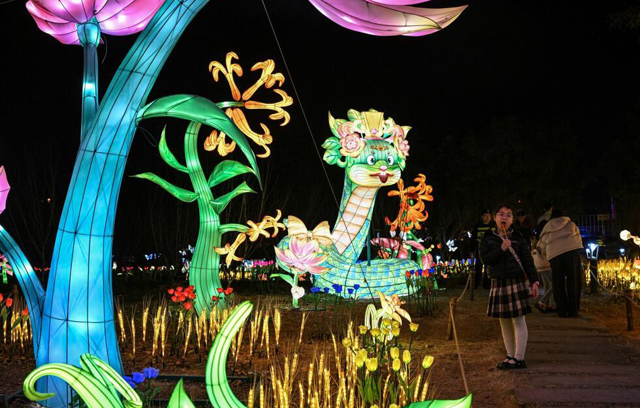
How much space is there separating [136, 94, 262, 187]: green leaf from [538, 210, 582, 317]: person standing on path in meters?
5.17

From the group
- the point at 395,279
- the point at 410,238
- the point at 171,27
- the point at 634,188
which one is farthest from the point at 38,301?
the point at 634,188

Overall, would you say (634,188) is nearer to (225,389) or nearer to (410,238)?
(410,238)

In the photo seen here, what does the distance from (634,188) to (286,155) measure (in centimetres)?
1341

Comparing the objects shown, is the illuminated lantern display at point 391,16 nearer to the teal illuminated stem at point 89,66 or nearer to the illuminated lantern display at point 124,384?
the teal illuminated stem at point 89,66

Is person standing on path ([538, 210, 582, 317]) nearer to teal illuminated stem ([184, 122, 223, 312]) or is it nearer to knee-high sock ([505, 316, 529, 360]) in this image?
knee-high sock ([505, 316, 529, 360])

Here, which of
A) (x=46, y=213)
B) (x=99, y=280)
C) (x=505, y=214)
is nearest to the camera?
(x=99, y=280)

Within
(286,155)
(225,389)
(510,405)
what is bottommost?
(510,405)

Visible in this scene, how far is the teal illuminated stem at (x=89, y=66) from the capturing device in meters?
4.39

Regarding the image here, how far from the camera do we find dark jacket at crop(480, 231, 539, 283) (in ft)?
16.5

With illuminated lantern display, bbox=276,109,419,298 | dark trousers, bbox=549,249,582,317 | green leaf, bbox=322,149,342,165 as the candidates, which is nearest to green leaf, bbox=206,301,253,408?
dark trousers, bbox=549,249,582,317

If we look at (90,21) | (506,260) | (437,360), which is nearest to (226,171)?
(90,21)

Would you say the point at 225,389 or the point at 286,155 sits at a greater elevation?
the point at 286,155

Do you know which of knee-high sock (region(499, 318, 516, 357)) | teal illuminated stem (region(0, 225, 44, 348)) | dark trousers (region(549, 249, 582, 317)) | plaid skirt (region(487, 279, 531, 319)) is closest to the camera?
teal illuminated stem (region(0, 225, 44, 348))

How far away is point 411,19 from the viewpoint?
3.81m
